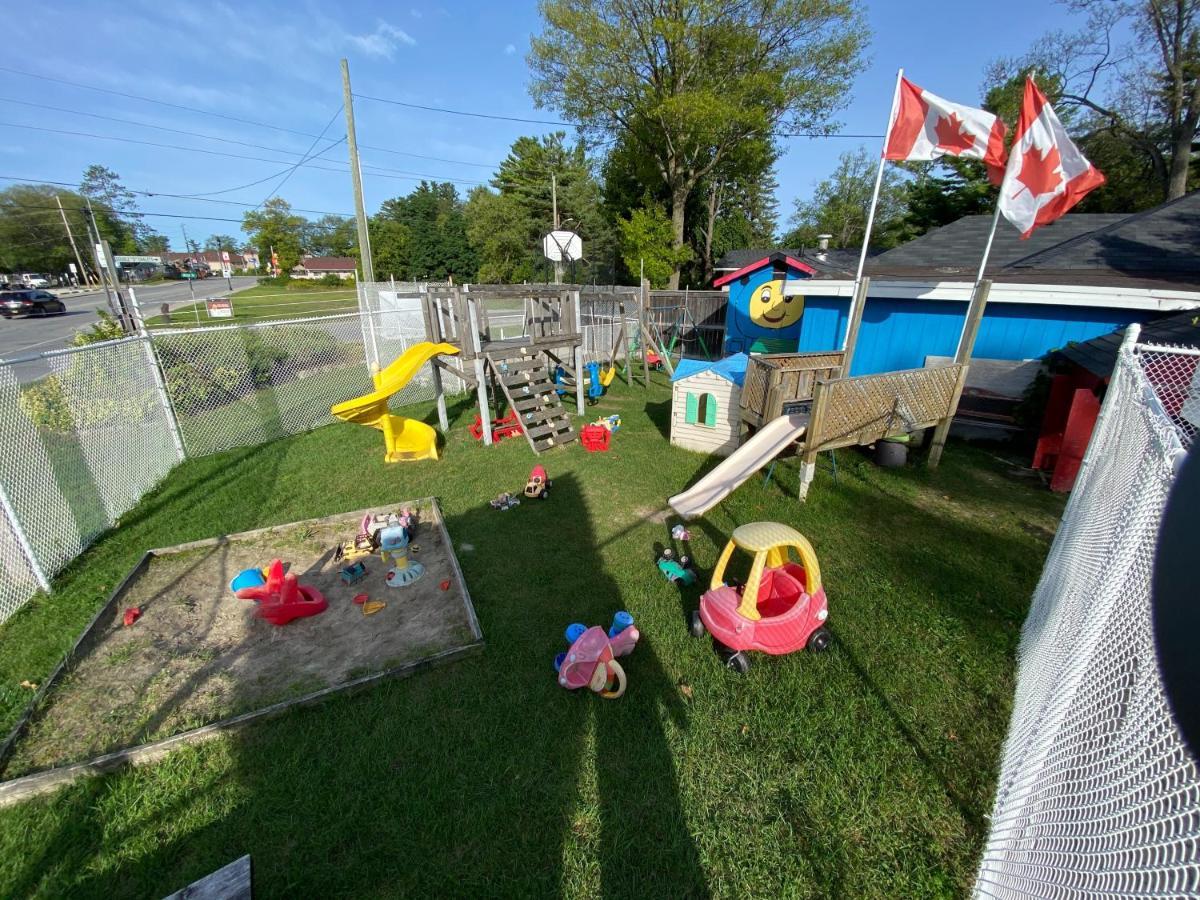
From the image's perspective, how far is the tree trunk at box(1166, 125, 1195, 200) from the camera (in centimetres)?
1642

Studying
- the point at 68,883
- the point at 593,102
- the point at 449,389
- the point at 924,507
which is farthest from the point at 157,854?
the point at 593,102

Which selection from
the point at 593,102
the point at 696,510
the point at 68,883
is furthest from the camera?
the point at 593,102

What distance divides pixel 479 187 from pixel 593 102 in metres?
31.7

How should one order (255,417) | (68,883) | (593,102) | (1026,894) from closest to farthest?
(1026,894), (68,883), (255,417), (593,102)

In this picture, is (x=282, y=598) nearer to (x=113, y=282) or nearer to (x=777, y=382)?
(x=777, y=382)

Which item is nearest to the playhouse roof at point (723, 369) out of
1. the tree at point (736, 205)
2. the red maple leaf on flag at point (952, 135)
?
the red maple leaf on flag at point (952, 135)

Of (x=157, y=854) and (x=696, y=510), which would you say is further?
(x=696, y=510)

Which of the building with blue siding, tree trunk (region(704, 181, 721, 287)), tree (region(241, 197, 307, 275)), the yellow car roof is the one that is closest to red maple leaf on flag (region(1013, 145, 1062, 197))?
the building with blue siding

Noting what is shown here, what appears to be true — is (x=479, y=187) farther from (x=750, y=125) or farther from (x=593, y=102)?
(x=750, y=125)

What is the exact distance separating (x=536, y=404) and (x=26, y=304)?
1356 inches

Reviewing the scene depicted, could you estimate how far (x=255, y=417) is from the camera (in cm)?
909

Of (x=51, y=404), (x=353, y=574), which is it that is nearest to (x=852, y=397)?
(x=353, y=574)

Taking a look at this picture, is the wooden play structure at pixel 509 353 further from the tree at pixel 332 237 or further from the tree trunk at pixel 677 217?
the tree at pixel 332 237

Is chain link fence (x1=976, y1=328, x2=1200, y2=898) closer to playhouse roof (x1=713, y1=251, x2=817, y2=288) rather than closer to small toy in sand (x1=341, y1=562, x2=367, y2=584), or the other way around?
small toy in sand (x1=341, y1=562, x2=367, y2=584)
